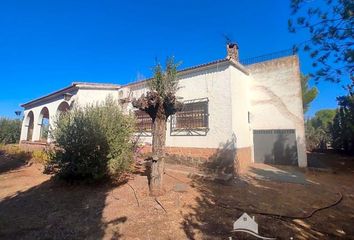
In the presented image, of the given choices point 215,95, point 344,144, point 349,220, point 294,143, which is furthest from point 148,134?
point 344,144

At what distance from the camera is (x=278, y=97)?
12.1 m

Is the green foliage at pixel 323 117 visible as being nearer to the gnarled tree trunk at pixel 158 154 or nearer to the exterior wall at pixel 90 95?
the exterior wall at pixel 90 95

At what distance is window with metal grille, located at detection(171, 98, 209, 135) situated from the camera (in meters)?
11.1

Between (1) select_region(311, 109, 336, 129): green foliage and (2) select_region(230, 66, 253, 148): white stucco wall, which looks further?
(1) select_region(311, 109, 336, 129): green foliage

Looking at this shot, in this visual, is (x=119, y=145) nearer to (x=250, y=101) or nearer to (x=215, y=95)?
(x=215, y=95)

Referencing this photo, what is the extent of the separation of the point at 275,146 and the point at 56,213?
1136 centimetres

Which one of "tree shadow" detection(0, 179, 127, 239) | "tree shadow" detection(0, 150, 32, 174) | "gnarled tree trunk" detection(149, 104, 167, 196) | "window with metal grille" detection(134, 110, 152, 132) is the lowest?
"tree shadow" detection(0, 179, 127, 239)

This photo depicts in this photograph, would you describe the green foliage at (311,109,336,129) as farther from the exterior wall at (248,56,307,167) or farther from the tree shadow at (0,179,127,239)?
the tree shadow at (0,179,127,239)

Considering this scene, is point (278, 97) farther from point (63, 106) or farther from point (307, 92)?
point (63, 106)

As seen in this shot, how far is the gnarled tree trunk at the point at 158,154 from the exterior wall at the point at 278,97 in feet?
26.1

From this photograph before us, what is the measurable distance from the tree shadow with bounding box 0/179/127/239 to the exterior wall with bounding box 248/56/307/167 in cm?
968

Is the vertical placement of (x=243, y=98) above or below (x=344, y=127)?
above

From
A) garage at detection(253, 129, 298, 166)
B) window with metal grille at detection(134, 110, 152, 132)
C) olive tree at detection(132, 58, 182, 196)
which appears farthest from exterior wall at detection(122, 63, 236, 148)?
olive tree at detection(132, 58, 182, 196)

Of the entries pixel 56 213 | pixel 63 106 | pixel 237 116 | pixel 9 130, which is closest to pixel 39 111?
pixel 63 106
